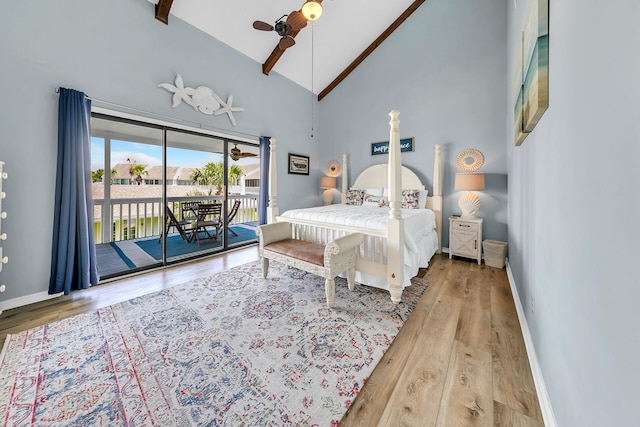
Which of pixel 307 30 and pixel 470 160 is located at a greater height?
pixel 307 30

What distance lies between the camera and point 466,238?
11.8ft

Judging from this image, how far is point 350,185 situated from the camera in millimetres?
5301

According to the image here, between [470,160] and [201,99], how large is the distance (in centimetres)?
425

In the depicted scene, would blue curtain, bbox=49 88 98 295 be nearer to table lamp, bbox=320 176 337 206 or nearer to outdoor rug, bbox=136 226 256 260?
outdoor rug, bbox=136 226 256 260

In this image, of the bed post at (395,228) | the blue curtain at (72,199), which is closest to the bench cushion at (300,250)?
the bed post at (395,228)

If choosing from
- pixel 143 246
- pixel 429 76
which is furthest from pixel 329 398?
pixel 429 76

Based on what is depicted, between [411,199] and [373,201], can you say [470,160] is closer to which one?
[411,199]

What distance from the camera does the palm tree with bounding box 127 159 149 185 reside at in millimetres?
4152

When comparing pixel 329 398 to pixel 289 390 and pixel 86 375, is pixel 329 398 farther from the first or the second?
pixel 86 375

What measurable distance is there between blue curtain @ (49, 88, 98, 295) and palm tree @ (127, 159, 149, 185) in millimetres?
1725

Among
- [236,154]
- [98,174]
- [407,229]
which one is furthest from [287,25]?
[98,174]

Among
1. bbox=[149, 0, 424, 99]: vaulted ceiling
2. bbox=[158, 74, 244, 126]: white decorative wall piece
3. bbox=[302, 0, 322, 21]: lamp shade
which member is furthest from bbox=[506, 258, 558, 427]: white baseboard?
bbox=[149, 0, 424, 99]: vaulted ceiling

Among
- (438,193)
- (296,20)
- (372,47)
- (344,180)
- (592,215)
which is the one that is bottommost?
(592,215)

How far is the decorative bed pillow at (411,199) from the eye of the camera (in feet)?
13.1
